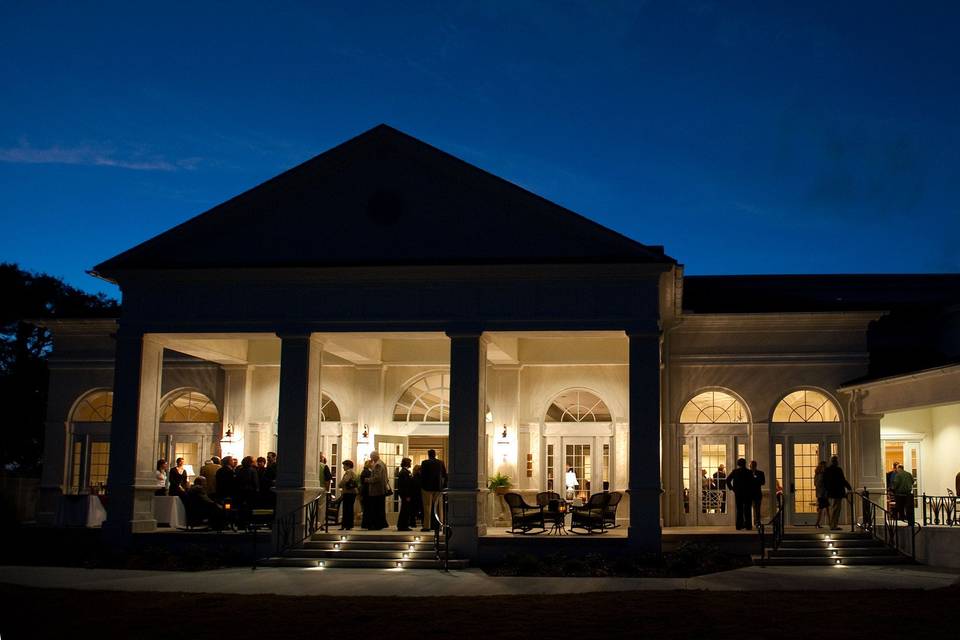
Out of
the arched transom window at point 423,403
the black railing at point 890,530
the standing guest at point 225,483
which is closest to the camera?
the black railing at point 890,530

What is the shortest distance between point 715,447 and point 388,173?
10.6 metres

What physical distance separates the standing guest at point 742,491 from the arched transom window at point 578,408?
14.1ft

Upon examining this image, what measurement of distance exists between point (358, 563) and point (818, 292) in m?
17.2

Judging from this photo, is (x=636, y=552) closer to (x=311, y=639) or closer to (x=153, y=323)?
(x=311, y=639)

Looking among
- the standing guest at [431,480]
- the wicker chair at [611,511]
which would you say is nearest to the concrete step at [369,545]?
the standing guest at [431,480]

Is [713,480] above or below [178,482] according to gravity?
above

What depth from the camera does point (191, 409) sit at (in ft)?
94.4

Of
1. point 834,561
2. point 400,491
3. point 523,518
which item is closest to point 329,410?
point 400,491

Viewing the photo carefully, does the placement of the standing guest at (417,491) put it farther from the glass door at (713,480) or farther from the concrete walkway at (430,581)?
the glass door at (713,480)

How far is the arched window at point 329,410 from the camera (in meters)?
27.4

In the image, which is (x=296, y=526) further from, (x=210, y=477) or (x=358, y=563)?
(x=210, y=477)

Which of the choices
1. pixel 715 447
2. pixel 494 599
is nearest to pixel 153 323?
pixel 494 599

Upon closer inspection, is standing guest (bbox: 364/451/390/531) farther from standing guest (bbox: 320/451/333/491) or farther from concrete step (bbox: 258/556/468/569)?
concrete step (bbox: 258/556/468/569)

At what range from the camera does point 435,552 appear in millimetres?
20750
